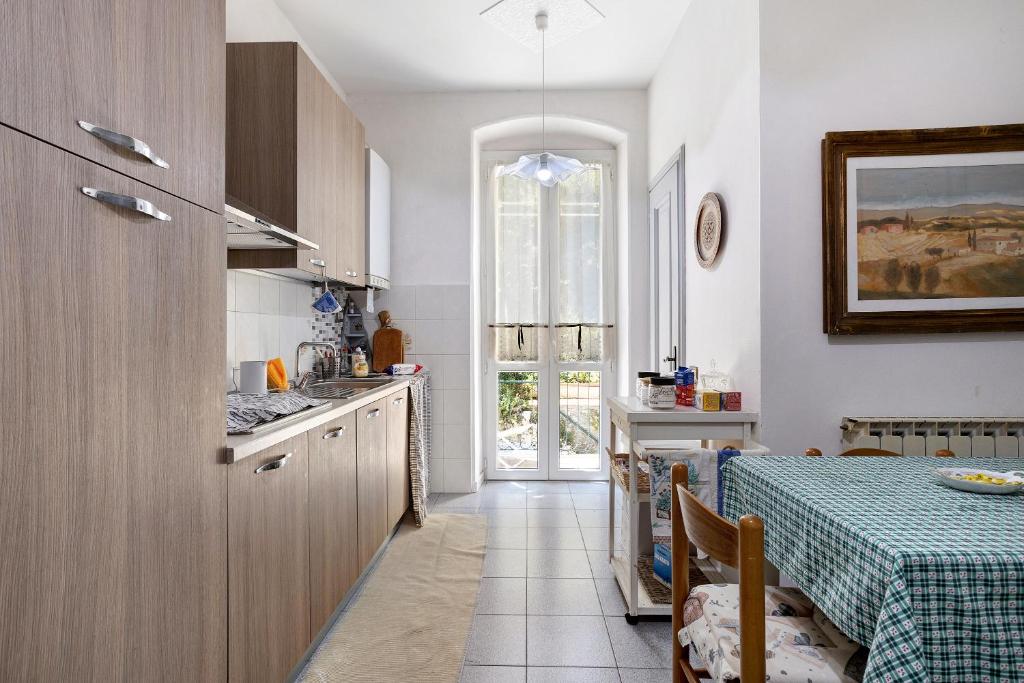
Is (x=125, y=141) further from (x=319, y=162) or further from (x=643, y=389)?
(x=643, y=389)

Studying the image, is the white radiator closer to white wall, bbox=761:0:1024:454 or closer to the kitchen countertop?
white wall, bbox=761:0:1024:454

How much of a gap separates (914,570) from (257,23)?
333cm

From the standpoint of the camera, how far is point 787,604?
1376mm

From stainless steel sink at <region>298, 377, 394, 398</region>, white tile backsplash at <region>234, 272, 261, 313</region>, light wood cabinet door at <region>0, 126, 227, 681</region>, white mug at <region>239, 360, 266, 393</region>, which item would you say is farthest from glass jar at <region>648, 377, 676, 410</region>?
white tile backsplash at <region>234, 272, 261, 313</region>

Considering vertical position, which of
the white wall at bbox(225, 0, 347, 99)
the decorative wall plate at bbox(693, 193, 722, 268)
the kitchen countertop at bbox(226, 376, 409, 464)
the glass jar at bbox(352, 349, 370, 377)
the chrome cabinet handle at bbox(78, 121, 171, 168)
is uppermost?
the white wall at bbox(225, 0, 347, 99)

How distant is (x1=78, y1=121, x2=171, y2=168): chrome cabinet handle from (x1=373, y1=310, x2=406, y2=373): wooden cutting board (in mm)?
2964

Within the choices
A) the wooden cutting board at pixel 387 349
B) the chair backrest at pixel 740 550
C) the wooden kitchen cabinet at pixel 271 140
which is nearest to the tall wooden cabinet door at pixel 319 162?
the wooden kitchen cabinet at pixel 271 140

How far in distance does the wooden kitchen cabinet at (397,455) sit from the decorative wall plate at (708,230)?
178cm

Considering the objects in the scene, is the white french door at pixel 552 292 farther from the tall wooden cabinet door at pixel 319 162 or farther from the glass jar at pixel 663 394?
the glass jar at pixel 663 394

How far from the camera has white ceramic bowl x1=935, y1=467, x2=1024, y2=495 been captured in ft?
4.20

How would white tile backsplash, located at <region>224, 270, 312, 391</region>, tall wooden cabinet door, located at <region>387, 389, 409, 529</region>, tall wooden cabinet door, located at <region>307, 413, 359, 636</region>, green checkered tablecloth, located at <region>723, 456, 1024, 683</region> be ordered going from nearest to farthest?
1. green checkered tablecloth, located at <region>723, 456, 1024, 683</region>
2. tall wooden cabinet door, located at <region>307, 413, 359, 636</region>
3. white tile backsplash, located at <region>224, 270, 312, 391</region>
4. tall wooden cabinet door, located at <region>387, 389, 409, 529</region>

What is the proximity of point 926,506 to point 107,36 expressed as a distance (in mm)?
1804

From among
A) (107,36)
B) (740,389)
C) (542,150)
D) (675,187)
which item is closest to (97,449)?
(107,36)

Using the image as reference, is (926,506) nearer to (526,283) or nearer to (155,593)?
(155,593)
